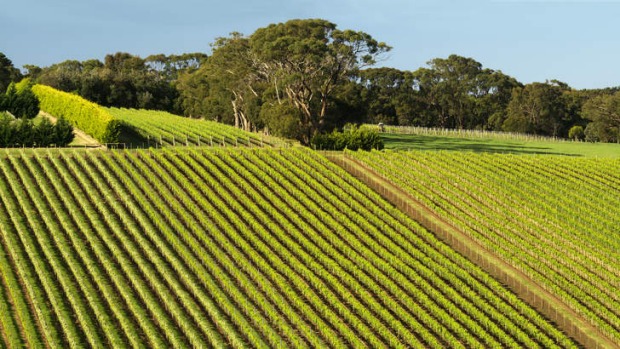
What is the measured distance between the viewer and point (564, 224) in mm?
50469

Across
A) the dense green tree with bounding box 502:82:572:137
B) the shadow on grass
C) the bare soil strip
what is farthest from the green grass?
the bare soil strip

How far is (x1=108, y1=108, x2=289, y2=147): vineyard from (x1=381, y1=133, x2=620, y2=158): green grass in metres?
29.0

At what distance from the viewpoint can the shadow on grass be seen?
114m

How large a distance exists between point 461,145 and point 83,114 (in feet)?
207

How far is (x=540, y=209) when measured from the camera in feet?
176

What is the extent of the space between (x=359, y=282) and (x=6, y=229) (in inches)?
758

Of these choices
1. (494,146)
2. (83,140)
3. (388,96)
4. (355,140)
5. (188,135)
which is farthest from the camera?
(388,96)

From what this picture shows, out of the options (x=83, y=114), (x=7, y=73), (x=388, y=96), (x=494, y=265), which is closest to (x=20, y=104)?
(x=83, y=114)

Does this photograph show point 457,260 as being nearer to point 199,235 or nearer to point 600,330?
point 600,330

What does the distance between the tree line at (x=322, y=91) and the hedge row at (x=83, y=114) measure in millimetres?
18256

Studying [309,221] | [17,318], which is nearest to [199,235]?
[309,221]

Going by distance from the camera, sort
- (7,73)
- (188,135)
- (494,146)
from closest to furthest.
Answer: (188,135) < (494,146) < (7,73)

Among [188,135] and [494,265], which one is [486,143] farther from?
[494,265]

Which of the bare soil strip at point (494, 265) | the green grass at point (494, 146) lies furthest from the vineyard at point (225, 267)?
the green grass at point (494, 146)
